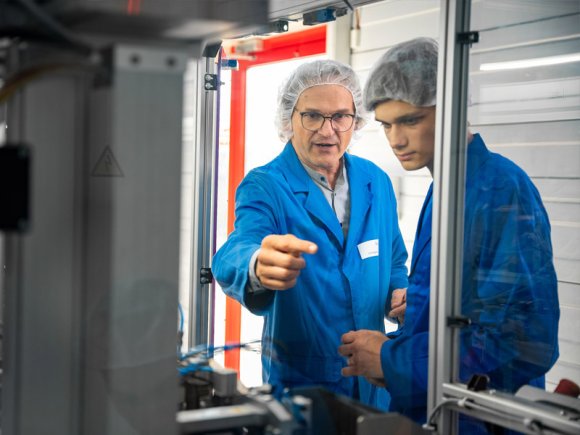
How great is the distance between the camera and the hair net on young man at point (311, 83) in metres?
3.02

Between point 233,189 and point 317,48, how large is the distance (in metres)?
0.81

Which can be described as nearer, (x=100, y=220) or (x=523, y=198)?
(x=100, y=220)

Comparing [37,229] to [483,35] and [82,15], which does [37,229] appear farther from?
[483,35]

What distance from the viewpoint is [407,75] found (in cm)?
272

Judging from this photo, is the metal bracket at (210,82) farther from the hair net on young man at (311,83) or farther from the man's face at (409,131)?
the man's face at (409,131)

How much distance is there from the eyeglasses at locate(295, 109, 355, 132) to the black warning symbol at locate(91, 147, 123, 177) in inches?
67.8

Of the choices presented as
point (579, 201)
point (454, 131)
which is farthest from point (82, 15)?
point (579, 201)

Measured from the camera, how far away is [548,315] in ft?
7.61

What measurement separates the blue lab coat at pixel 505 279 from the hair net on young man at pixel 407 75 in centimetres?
34

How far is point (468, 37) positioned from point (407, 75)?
15.4 inches

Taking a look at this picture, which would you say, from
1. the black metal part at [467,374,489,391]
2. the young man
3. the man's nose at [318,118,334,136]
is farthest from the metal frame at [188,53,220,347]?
the black metal part at [467,374,489,391]

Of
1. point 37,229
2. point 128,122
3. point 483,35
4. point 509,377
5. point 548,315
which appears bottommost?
point 509,377

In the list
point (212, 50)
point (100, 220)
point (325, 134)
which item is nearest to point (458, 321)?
point (325, 134)

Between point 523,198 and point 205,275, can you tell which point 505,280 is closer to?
point 523,198
